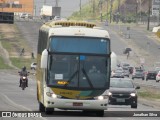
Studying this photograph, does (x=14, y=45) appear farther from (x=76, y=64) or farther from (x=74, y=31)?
(x=76, y=64)

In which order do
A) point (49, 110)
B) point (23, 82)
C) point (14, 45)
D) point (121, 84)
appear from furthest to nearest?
point (14, 45), point (23, 82), point (121, 84), point (49, 110)

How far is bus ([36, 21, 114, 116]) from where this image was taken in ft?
89.8

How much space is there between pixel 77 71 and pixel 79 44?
989 mm

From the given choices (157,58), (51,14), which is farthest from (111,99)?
(51,14)

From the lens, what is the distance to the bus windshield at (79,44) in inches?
1101

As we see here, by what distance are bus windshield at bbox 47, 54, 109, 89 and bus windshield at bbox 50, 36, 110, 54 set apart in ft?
0.82

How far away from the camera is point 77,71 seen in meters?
27.8

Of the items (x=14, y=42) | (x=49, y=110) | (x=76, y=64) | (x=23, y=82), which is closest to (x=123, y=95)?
(x=49, y=110)

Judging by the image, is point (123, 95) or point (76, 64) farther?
point (123, 95)

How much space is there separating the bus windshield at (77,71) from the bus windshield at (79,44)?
0.25m

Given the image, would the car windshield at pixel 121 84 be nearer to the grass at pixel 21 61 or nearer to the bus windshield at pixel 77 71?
the bus windshield at pixel 77 71

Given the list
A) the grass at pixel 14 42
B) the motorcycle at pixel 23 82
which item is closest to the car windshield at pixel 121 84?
the motorcycle at pixel 23 82

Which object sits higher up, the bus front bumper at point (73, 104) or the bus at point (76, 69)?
the bus at point (76, 69)

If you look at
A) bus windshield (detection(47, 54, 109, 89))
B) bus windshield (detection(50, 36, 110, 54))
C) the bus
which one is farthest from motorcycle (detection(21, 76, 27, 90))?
bus windshield (detection(47, 54, 109, 89))
